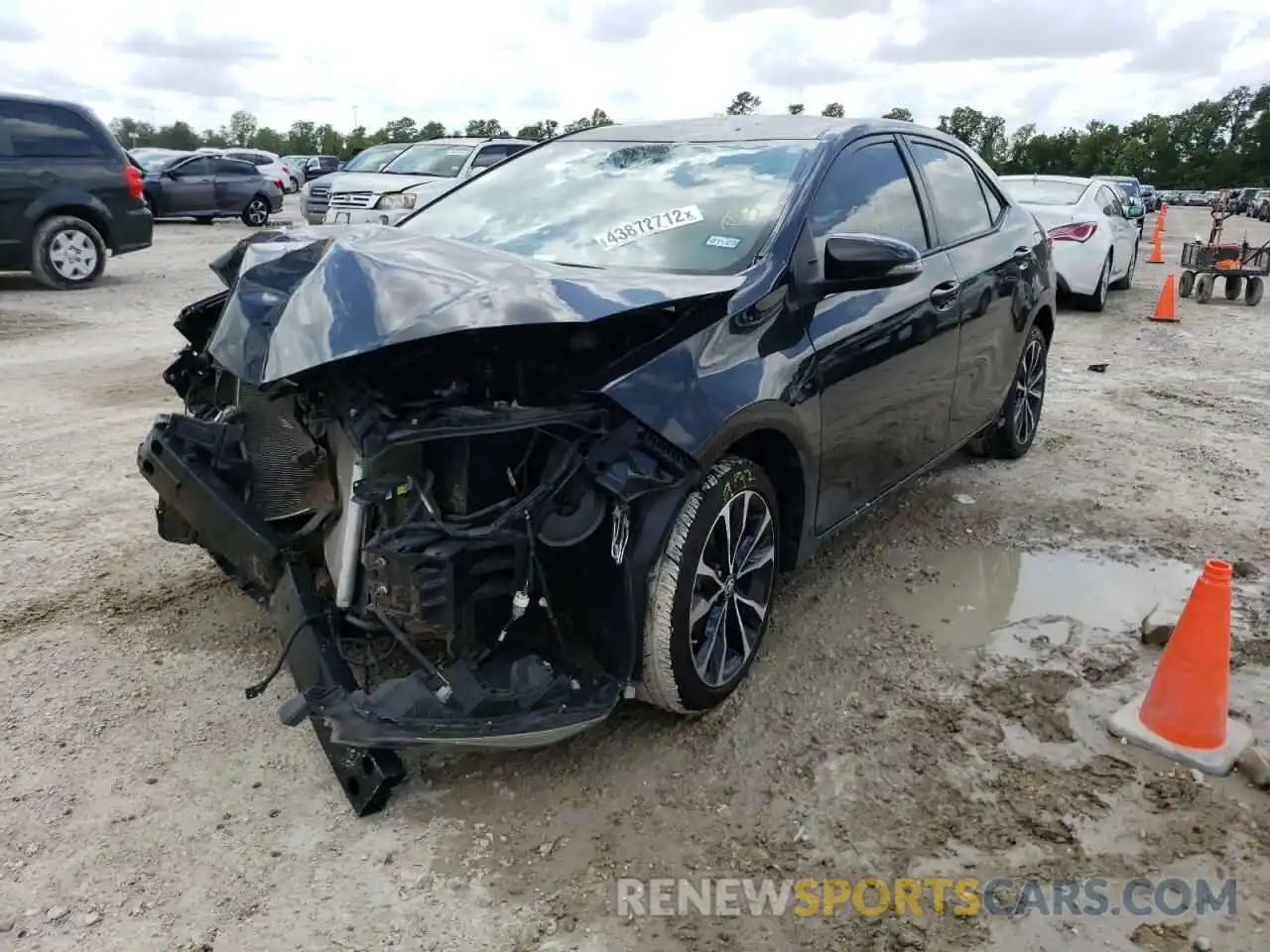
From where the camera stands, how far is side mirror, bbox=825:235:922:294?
10.6 ft

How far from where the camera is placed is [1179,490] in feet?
17.9

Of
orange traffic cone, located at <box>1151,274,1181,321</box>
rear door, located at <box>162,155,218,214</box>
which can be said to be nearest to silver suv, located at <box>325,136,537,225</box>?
rear door, located at <box>162,155,218,214</box>

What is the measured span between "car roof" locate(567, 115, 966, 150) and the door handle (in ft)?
2.28

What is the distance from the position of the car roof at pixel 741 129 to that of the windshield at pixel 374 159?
1124 centimetres

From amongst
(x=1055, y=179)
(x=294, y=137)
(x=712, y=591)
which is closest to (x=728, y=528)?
(x=712, y=591)

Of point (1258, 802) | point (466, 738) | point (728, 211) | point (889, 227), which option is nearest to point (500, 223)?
point (728, 211)

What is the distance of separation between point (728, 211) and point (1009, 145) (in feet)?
356

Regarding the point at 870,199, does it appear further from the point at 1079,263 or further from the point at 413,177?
the point at 413,177

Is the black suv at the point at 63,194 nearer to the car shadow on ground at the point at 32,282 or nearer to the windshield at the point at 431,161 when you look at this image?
the car shadow on ground at the point at 32,282

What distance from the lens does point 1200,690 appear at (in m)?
3.11

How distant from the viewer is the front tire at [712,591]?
2881 mm

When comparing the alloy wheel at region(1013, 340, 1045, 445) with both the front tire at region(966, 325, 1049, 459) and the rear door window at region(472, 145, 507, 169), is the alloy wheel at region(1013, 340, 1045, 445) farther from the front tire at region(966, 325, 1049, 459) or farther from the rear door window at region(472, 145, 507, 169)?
the rear door window at region(472, 145, 507, 169)

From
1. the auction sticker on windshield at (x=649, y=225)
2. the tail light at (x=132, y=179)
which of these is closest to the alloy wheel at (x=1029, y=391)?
the auction sticker on windshield at (x=649, y=225)

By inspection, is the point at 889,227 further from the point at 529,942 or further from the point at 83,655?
the point at 83,655
